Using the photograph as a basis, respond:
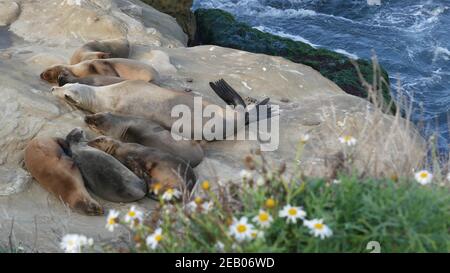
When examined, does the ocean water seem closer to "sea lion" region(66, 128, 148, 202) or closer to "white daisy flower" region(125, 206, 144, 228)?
"sea lion" region(66, 128, 148, 202)

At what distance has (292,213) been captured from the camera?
3.09 metres

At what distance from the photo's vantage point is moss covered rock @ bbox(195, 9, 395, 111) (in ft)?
35.3

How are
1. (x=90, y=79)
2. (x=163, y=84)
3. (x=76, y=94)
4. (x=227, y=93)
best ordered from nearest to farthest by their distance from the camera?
1. (x=76, y=94)
2. (x=90, y=79)
3. (x=227, y=93)
4. (x=163, y=84)

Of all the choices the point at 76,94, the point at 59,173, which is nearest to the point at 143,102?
A: the point at 76,94

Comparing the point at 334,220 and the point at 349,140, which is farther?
the point at 349,140

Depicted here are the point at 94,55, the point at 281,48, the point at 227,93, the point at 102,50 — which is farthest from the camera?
the point at 281,48

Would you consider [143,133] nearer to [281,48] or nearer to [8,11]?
[8,11]

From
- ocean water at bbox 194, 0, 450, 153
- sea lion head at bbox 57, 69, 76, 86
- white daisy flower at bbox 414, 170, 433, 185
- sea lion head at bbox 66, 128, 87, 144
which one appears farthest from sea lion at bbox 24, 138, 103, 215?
ocean water at bbox 194, 0, 450, 153

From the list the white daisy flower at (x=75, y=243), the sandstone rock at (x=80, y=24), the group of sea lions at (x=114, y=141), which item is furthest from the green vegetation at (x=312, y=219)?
the sandstone rock at (x=80, y=24)

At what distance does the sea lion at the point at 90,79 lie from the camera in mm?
7375

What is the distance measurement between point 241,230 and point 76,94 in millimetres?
4361

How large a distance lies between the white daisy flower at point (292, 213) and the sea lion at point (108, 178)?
2.81m
